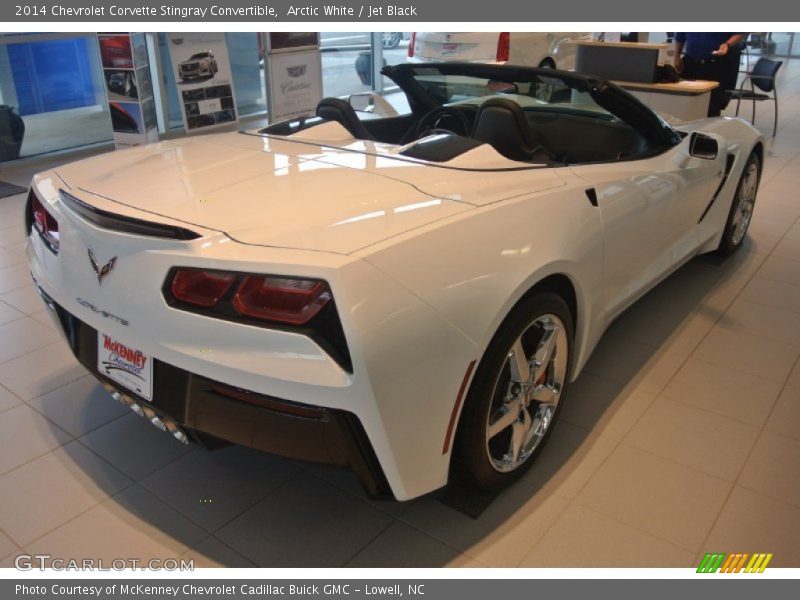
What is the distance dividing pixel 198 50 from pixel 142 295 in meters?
4.86

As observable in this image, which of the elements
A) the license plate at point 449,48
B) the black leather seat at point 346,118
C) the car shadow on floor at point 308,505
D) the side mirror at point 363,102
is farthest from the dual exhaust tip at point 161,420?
the license plate at point 449,48

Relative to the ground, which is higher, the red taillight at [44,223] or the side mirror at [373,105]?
the side mirror at [373,105]

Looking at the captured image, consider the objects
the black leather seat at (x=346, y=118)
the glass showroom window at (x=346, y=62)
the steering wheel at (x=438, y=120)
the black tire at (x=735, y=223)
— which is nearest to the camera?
the black leather seat at (x=346, y=118)

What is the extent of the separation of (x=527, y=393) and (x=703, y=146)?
137 cm

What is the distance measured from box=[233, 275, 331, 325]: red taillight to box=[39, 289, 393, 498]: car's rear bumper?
18 cm

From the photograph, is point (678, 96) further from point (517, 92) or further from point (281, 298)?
point (281, 298)

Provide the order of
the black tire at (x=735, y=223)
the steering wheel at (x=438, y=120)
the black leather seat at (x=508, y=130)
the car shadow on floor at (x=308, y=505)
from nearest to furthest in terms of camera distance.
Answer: the car shadow on floor at (x=308, y=505), the black leather seat at (x=508, y=130), the steering wheel at (x=438, y=120), the black tire at (x=735, y=223)

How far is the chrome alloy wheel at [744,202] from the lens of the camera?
142 inches

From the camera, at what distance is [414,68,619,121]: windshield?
2.58 m

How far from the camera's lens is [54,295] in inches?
71.9

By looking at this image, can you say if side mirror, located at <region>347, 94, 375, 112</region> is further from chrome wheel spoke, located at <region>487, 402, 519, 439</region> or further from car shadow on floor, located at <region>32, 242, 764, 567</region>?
chrome wheel spoke, located at <region>487, 402, 519, 439</region>

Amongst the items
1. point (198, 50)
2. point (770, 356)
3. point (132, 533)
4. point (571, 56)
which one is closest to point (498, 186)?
point (132, 533)

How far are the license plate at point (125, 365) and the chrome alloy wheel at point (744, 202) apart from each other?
10.2 ft

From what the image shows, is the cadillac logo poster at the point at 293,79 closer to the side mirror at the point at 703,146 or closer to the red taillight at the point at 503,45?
the red taillight at the point at 503,45
